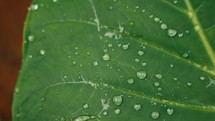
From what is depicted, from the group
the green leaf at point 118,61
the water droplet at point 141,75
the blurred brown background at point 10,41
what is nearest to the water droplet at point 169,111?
the green leaf at point 118,61

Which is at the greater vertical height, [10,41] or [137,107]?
[137,107]

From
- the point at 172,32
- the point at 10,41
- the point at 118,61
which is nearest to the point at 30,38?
the point at 118,61

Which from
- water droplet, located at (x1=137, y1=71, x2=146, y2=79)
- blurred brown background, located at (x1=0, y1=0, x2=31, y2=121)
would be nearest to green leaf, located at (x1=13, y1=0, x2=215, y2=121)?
water droplet, located at (x1=137, y1=71, x2=146, y2=79)

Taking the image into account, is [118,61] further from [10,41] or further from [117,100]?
[10,41]

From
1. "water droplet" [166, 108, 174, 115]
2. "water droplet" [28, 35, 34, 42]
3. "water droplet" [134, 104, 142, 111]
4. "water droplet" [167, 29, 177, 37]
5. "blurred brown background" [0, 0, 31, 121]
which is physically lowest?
"blurred brown background" [0, 0, 31, 121]

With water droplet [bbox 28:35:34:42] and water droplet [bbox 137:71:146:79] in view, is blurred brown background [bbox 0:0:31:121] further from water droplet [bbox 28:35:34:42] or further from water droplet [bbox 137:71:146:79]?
water droplet [bbox 137:71:146:79]

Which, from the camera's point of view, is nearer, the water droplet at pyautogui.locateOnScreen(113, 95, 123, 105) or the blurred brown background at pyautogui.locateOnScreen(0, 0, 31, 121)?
the water droplet at pyautogui.locateOnScreen(113, 95, 123, 105)

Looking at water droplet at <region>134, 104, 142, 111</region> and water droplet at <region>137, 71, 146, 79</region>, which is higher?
water droplet at <region>137, 71, 146, 79</region>
